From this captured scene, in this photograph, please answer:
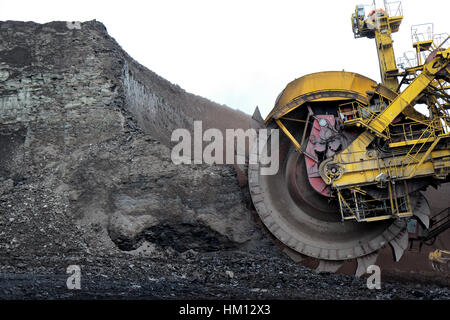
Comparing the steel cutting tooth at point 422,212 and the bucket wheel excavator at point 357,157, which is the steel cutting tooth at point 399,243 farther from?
the steel cutting tooth at point 422,212

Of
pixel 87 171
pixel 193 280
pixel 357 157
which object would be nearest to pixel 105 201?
pixel 87 171

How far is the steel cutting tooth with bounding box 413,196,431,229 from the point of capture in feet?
33.8

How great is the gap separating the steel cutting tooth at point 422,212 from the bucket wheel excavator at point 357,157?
0.03 metres

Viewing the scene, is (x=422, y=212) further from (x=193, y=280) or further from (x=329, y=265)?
(x=193, y=280)

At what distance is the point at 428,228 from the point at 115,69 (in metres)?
7.85

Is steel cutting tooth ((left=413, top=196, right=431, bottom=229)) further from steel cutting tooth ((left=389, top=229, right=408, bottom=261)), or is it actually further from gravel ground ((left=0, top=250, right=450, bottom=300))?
gravel ground ((left=0, top=250, right=450, bottom=300))

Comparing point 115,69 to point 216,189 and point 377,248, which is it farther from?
point 377,248

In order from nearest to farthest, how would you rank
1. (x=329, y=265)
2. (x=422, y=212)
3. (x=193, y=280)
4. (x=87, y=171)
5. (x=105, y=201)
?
(x=193, y=280)
(x=422, y=212)
(x=329, y=265)
(x=105, y=201)
(x=87, y=171)

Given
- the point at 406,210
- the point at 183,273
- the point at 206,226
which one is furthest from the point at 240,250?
the point at 406,210

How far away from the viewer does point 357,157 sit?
10367 mm

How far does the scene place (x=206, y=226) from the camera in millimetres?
10688

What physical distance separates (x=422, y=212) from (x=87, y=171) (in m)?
6.93
